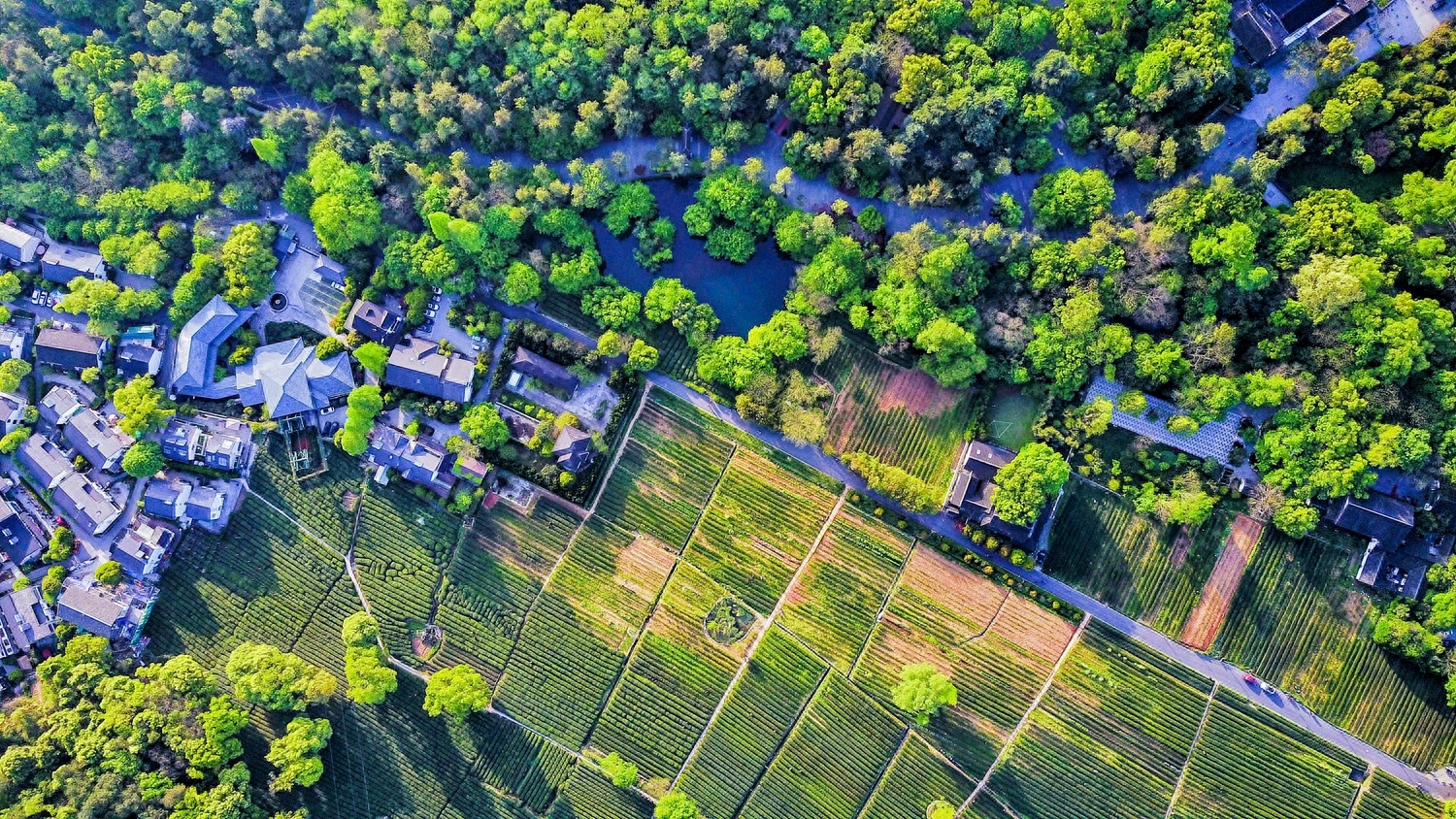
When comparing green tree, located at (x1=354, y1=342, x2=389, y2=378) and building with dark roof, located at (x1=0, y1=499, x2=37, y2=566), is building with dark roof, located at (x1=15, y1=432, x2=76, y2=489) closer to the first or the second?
building with dark roof, located at (x1=0, y1=499, x2=37, y2=566)

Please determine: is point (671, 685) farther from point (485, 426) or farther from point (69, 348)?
point (69, 348)

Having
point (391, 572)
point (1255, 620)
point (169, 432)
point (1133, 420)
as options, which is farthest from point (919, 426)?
point (169, 432)

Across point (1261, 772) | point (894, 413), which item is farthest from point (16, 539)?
point (1261, 772)

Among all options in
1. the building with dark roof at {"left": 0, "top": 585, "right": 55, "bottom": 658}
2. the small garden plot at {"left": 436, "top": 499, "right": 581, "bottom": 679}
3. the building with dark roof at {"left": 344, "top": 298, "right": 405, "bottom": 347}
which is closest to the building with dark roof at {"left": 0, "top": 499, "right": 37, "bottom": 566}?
the building with dark roof at {"left": 0, "top": 585, "right": 55, "bottom": 658}

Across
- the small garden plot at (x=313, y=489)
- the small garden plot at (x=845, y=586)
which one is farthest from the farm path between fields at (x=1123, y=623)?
the small garden plot at (x=313, y=489)

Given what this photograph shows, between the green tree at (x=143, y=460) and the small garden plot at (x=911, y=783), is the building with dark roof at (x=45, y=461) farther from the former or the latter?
the small garden plot at (x=911, y=783)

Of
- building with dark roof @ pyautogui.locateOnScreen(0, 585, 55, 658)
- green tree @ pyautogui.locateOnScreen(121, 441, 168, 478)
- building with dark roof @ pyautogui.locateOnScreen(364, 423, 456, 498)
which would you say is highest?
building with dark roof @ pyautogui.locateOnScreen(364, 423, 456, 498)

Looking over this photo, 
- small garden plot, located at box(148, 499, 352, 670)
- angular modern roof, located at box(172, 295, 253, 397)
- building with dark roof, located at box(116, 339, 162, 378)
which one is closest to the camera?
angular modern roof, located at box(172, 295, 253, 397)
